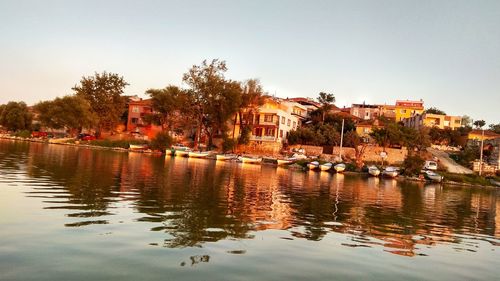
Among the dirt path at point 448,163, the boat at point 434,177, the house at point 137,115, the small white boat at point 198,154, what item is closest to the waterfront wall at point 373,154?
the dirt path at point 448,163

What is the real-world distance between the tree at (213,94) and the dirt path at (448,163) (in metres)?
39.1

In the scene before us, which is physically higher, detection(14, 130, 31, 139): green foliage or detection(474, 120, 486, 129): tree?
detection(474, 120, 486, 129): tree

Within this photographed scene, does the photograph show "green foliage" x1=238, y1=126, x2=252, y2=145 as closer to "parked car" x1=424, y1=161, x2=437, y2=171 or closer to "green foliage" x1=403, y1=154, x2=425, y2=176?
"green foliage" x1=403, y1=154, x2=425, y2=176

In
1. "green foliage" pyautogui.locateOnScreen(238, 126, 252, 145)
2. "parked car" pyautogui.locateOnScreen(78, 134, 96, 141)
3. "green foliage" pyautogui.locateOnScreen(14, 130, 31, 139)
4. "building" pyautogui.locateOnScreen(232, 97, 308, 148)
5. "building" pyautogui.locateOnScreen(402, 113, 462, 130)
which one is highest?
"building" pyautogui.locateOnScreen(402, 113, 462, 130)

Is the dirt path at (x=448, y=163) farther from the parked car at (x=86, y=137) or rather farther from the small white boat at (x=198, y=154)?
the parked car at (x=86, y=137)

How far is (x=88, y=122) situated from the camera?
3533 inches

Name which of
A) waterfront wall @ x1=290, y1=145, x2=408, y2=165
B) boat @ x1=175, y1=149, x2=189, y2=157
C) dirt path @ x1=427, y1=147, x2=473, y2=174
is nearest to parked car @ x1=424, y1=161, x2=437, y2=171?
dirt path @ x1=427, y1=147, x2=473, y2=174

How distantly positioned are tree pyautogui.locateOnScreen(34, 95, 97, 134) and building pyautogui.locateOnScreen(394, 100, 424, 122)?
8394 cm

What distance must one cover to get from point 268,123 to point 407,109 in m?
54.8

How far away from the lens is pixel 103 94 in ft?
323

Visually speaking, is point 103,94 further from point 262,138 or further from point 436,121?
point 436,121

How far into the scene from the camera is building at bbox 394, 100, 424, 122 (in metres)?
123

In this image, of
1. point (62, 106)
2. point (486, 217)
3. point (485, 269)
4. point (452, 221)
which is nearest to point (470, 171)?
point (486, 217)

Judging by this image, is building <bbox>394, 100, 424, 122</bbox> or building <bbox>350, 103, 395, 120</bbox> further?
building <bbox>350, 103, 395, 120</bbox>
